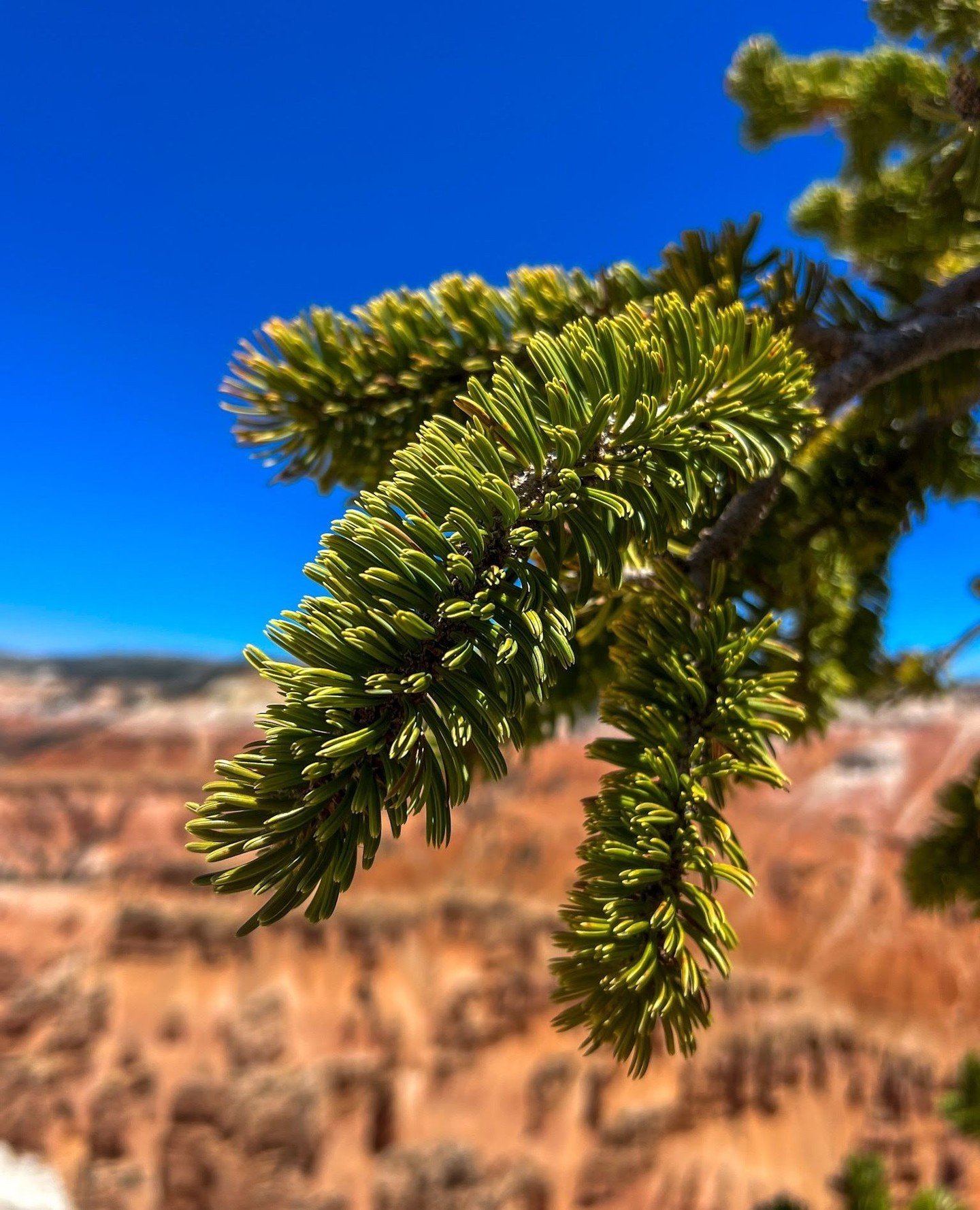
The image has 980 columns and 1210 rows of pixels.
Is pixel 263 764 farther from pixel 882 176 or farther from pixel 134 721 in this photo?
pixel 134 721

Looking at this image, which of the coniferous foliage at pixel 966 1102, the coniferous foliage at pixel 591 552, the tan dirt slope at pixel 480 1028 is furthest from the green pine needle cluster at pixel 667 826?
the tan dirt slope at pixel 480 1028

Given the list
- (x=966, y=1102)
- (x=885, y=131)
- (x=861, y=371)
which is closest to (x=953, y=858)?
(x=861, y=371)

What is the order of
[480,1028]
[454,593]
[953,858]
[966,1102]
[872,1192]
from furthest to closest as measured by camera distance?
[480,1028] → [872,1192] → [966,1102] → [953,858] → [454,593]

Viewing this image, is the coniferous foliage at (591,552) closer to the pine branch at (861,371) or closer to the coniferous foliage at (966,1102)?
the pine branch at (861,371)

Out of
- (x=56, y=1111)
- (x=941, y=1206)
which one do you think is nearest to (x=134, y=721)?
(x=56, y=1111)

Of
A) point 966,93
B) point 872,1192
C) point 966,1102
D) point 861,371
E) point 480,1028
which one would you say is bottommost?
point 480,1028

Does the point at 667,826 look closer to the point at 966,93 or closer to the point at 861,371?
the point at 861,371
